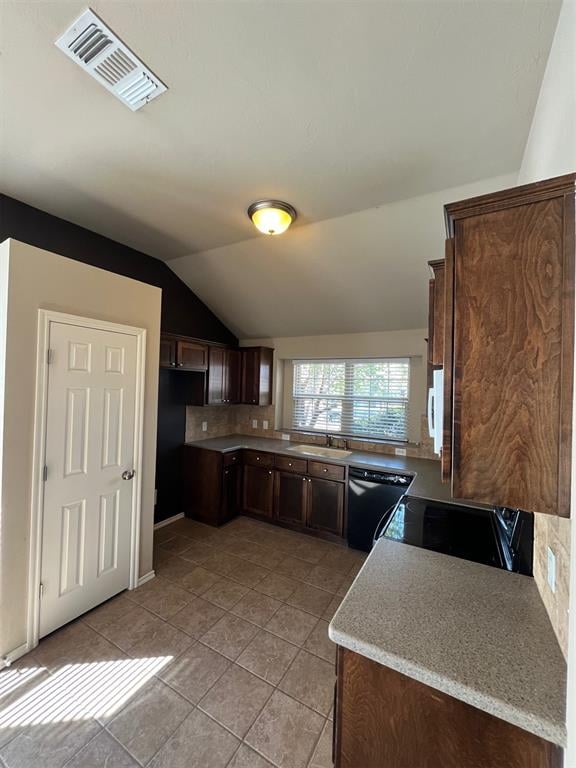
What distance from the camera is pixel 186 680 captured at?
5.59 feet

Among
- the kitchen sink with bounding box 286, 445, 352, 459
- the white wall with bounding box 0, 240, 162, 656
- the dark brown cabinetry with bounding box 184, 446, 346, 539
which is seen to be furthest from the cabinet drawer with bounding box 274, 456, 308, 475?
the white wall with bounding box 0, 240, 162, 656

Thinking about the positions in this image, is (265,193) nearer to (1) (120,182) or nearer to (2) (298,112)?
(2) (298,112)

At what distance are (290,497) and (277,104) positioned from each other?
11.2 ft

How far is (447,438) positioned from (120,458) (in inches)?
90.8

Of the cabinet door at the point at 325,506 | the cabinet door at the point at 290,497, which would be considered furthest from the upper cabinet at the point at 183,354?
the cabinet door at the point at 325,506

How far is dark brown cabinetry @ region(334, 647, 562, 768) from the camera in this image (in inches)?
30.9

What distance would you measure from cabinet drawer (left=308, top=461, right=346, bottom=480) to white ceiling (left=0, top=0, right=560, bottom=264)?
2451 millimetres

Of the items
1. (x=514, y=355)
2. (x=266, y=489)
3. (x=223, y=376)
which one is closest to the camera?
(x=514, y=355)

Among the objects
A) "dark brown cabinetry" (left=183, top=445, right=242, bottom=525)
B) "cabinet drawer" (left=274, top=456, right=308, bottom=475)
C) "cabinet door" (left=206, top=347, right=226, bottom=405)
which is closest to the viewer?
"cabinet drawer" (left=274, top=456, right=308, bottom=475)

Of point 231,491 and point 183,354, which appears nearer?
point 183,354

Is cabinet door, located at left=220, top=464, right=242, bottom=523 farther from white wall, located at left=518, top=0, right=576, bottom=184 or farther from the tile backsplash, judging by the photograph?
white wall, located at left=518, top=0, right=576, bottom=184

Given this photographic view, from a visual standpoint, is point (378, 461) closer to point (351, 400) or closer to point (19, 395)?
point (351, 400)

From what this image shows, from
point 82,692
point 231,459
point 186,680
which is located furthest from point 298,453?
point 82,692

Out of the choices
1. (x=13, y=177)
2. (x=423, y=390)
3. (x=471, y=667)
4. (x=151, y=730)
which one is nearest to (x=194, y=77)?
(x=13, y=177)
